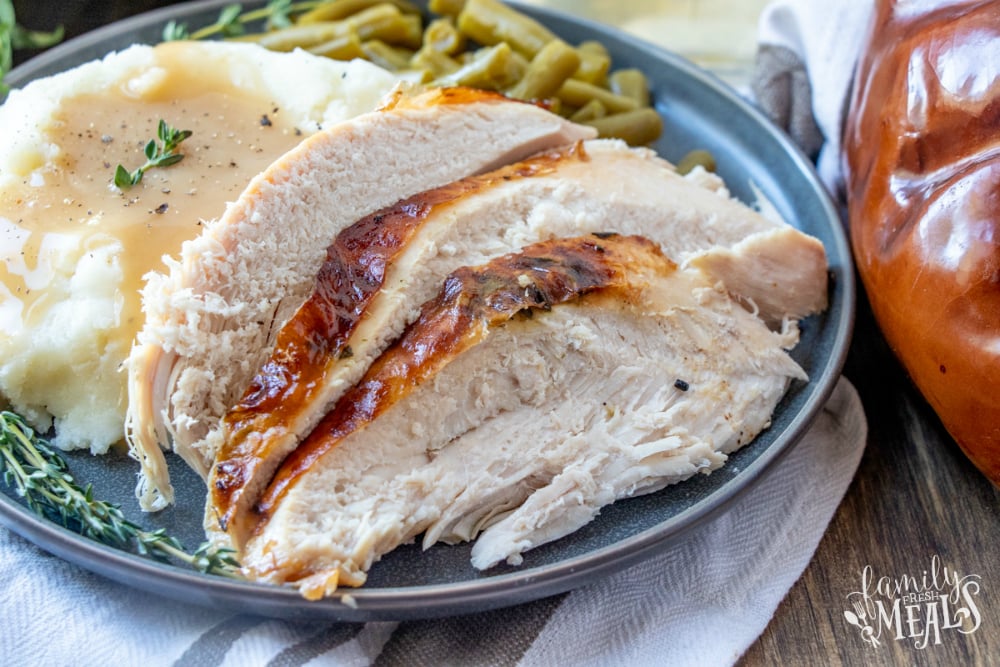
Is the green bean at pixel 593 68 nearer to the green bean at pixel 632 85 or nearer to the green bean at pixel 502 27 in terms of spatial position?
the green bean at pixel 632 85

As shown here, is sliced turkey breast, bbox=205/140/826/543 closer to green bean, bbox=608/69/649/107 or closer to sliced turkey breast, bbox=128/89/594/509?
sliced turkey breast, bbox=128/89/594/509

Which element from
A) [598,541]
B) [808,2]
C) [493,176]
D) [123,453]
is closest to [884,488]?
[598,541]

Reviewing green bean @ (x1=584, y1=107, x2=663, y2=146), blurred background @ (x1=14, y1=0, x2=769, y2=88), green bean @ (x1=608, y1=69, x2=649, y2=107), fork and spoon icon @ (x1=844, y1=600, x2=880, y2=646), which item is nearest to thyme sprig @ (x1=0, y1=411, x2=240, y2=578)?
fork and spoon icon @ (x1=844, y1=600, x2=880, y2=646)

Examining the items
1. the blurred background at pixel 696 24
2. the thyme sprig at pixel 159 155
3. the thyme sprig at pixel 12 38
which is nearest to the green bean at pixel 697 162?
the blurred background at pixel 696 24

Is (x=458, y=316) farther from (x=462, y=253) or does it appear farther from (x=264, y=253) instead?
(x=264, y=253)

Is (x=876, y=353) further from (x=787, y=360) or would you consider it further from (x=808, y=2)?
(x=808, y=2)
